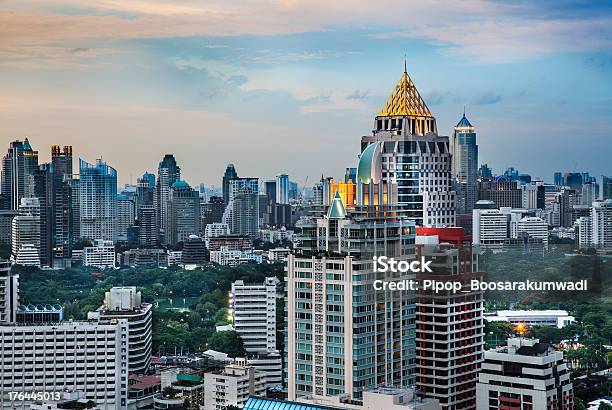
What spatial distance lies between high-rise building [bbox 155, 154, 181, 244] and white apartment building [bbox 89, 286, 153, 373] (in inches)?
749

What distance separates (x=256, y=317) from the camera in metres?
19.1

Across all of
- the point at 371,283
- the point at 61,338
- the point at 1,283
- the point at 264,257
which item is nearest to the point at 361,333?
the point at 371,283

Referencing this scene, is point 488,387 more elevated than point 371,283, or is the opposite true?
point 371,283

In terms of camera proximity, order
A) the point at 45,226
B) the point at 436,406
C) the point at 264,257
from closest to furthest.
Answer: the point at 436,406 < the point at 264,257 < the point at 45,226

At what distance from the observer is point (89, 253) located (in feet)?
109

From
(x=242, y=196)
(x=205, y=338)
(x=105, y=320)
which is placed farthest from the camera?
(x=242, y=196)

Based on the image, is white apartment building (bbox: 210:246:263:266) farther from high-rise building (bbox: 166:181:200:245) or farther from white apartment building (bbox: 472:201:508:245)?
white apartment building (bbox: 472:201:508:245)

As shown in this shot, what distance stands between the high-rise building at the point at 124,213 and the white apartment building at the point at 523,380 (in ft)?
91.6

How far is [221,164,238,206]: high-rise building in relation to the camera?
34750 mm

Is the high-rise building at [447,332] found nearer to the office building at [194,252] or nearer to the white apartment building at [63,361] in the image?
the white apartment building at [63,361]

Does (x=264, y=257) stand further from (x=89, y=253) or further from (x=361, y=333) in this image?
(x=361, y=333)

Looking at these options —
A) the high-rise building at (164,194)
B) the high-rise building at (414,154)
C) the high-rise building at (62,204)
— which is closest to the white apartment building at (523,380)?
the high-rise building at (414,154)

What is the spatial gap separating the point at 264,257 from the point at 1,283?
13.7 metres

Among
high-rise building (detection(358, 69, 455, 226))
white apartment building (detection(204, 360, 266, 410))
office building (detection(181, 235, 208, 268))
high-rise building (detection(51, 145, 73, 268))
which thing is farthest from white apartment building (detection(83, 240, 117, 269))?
white apartment building (detection(204, 360, 266, 410))
